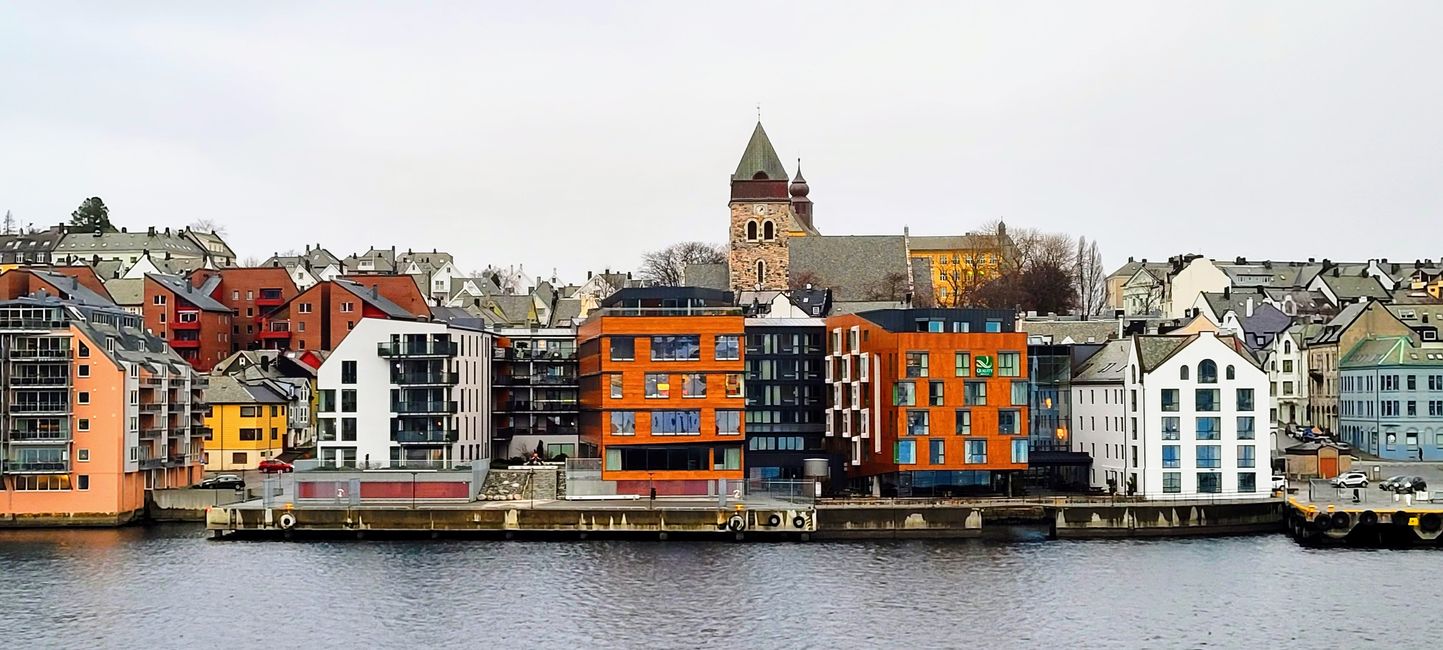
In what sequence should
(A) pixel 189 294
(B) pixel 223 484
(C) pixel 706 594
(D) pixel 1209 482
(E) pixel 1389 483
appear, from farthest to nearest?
(A) pixel 189 294 < (B) pixel 223 484 < (E) pixel 1389 483 < (D) pixel 1209 482 < (C) pixel 706 594

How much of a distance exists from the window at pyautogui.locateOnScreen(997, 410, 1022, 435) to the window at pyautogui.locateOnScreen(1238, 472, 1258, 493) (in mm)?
12212

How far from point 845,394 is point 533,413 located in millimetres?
22715

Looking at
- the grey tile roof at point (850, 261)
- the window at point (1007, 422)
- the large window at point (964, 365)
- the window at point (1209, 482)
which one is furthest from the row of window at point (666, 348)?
the grey tile roof at point (850, 261)

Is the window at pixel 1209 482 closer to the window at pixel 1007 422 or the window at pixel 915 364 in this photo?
the window at pixel 1007 422

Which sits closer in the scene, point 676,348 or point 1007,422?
point 676,348

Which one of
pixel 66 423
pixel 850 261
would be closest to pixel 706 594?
pixel 66 423

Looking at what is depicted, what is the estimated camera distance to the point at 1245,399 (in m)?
92.4

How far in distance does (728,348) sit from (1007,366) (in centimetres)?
1546

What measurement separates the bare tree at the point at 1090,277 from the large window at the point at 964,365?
102899mm

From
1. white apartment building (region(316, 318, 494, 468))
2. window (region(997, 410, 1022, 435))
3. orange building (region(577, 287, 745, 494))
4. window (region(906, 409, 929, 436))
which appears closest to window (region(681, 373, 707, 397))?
orange building (region(577, 287, 745, 494))

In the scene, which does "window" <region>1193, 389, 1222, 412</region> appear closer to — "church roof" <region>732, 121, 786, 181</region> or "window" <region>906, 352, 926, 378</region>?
"window" <region>906, 352, 926, 378</region>

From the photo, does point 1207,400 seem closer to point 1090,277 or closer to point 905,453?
point 905,453

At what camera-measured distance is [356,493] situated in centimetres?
8906

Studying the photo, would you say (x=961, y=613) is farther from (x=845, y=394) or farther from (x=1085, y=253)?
(x=1085, y=253)
